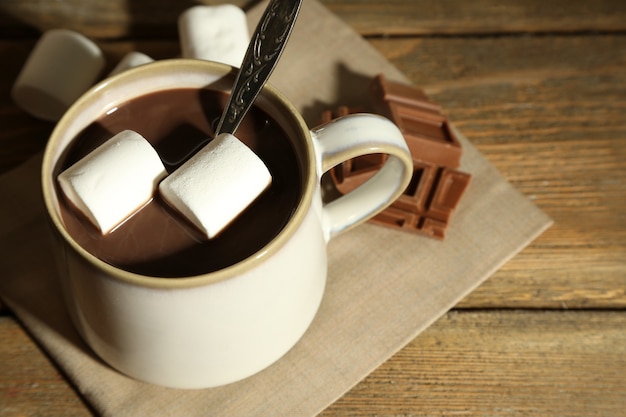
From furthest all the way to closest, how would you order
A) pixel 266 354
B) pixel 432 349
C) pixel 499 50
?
pixel 499 50 → pixel 432 349 → pixel 266 354

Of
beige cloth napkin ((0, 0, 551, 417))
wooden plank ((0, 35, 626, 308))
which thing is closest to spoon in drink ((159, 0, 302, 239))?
beige cloth napkin ((0, 0, 551, 417))

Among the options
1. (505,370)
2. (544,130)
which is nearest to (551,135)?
(544,130)

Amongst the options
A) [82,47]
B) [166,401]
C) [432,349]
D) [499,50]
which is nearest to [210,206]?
[166,401]

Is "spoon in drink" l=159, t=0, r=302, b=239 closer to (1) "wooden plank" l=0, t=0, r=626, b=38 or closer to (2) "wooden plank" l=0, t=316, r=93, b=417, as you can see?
(2) "wooden plank" l=0, t=316, r=93, b=417

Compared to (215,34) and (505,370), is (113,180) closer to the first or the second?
(215,34)

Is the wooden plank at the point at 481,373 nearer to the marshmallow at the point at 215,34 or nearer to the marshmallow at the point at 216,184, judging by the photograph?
the marshmallow at the point at 216,184

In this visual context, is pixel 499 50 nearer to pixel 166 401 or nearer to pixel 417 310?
pixel 417 310
